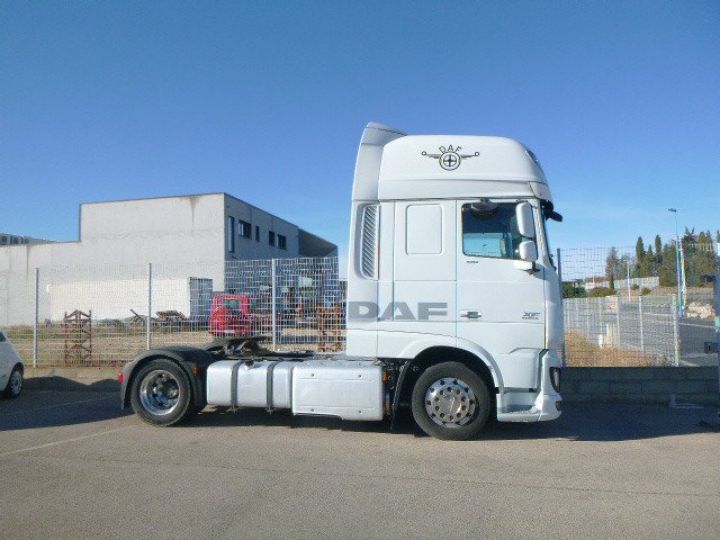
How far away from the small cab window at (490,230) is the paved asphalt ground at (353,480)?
2.27m

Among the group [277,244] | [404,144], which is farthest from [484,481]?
[277,244]

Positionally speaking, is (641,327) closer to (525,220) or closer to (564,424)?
(564,424)

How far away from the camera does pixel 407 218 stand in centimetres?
703

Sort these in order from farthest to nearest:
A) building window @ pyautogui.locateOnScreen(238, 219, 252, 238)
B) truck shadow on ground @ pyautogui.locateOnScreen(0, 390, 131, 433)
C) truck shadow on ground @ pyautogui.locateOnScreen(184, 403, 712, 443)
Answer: building window @ pyautogui.locateOnScreen(238, 219, 252, 238) → truck shadow on ground @ pyautogui.locateOnScreen(0, 390, 131, 433) → truck shadow on ground @ pyautogui.locateOnScreen(184, 403, 712, 443)

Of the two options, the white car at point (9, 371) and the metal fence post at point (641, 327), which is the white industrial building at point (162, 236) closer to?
the white car at point (9, 371)

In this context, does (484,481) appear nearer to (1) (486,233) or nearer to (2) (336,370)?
(2) (336,370)

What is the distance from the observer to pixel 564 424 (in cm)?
801

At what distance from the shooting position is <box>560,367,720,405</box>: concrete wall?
933cm

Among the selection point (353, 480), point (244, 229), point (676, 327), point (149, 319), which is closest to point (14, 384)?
point (149, 319)

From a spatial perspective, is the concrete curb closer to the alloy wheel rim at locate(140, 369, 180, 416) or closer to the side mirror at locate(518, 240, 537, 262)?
the alloy wheel rim at locate(140, 369, 180, 416)

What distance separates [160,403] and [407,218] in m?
4.22

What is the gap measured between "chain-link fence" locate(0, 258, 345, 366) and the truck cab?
3311mm

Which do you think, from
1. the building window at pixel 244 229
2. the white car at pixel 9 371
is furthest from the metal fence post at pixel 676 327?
the building window at pixel 244 229

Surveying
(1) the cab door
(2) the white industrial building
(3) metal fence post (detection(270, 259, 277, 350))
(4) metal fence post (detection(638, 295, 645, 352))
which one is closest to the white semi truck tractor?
(1) the cab door
